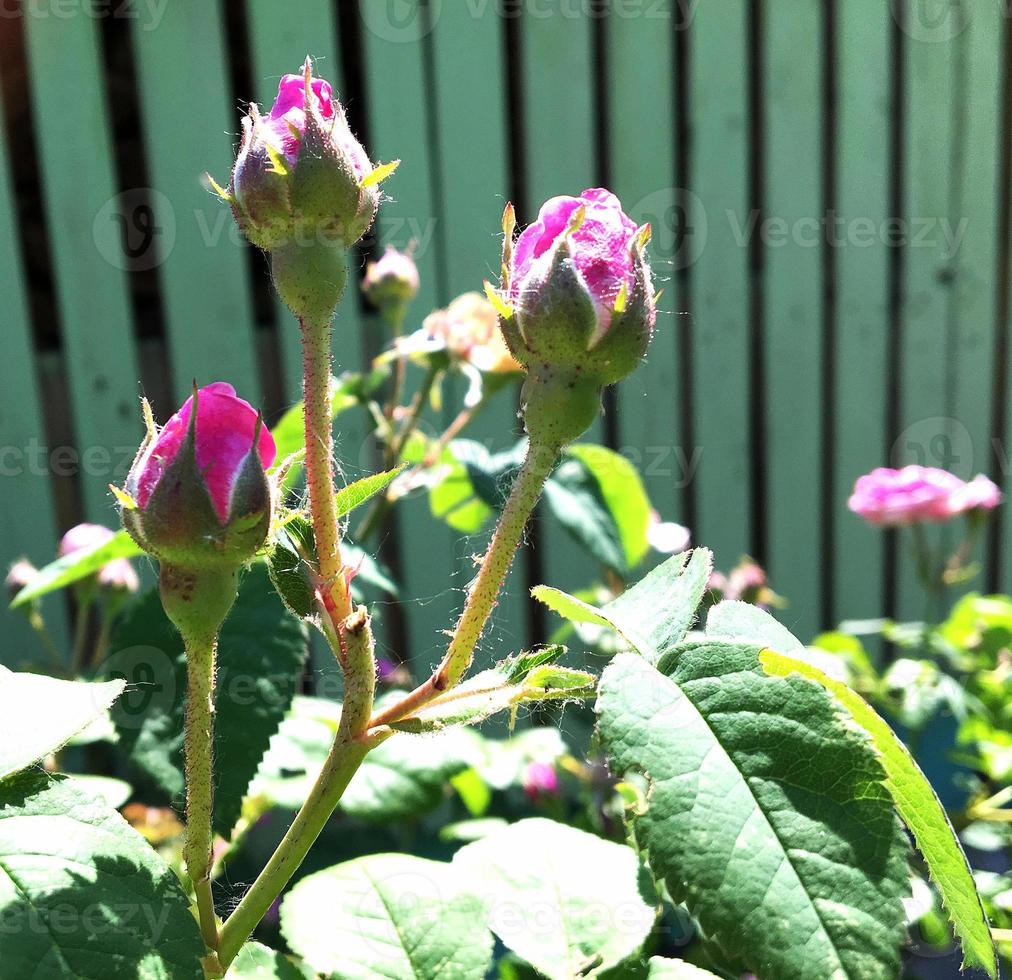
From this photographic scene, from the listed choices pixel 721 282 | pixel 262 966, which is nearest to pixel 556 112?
pixel 721 282

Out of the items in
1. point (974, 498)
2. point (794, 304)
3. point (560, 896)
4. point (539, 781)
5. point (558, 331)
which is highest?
point (558, 331)

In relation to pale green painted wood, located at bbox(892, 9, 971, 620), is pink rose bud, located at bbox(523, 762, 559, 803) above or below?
below

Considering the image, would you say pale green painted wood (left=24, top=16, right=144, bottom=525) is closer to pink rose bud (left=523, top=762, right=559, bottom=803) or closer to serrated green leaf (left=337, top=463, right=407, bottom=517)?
pink rose bud (left=523, top=762, right=559, bottom=803)

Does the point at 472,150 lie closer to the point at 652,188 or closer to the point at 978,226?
the point at 652,188

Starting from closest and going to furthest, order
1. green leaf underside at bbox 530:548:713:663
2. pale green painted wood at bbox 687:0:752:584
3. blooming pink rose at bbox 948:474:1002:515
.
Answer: green leaf underside at bbox 530:548:713:663 → blooming pink rose at bbox 948:474:1002:515 → pale green painted wood at bbox 687:0:752:584

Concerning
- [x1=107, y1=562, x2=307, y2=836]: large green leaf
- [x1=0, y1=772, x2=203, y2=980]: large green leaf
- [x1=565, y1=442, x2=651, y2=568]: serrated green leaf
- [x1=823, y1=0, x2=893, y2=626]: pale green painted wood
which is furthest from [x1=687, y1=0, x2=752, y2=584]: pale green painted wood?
[x1=0, y1=772, x2=203, y2=980]: large green leaf

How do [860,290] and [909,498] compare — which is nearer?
[909,498]
